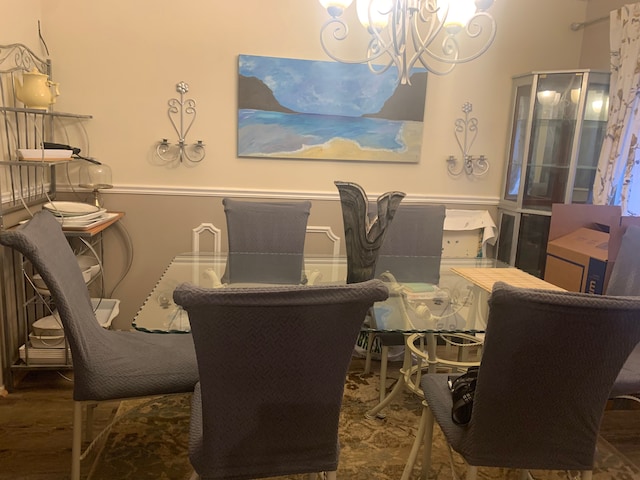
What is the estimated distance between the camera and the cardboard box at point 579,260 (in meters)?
2.55

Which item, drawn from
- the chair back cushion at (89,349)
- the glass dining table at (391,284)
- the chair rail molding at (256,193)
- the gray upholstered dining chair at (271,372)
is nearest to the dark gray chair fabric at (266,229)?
the glass dining table at (391,284)

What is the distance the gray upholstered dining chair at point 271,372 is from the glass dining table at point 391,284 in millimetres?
421

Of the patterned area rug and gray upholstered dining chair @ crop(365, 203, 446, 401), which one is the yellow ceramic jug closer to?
the patterned area rug

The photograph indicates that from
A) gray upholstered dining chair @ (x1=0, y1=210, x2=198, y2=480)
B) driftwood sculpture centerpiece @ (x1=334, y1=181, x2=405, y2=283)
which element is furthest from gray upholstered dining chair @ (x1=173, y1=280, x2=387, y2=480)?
driftwood sculpture centerpiece @ (x1=334, y1=181, x2=405, y2=283)

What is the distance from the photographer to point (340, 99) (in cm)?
314

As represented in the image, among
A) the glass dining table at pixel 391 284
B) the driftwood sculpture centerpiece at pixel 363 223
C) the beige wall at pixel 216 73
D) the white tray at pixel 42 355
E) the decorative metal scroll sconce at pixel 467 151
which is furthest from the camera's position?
the decorative metal scroll sconce at pixel 467 151

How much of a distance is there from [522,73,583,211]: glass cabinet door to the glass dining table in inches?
36.6

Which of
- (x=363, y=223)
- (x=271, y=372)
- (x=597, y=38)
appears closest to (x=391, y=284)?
(x=363, y=223)

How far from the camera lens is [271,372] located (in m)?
1.22

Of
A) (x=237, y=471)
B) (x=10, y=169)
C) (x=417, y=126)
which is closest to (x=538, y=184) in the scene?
(x=417, y=126)

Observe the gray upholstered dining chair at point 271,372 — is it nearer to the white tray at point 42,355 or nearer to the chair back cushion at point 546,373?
the chair back cushion at point 546,373

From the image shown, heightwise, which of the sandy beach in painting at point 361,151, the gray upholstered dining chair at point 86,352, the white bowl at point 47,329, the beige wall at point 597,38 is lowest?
the white bowl at point 47,329

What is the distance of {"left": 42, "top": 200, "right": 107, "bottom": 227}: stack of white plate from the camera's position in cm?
251

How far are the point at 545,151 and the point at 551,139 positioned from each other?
8 centimetres
